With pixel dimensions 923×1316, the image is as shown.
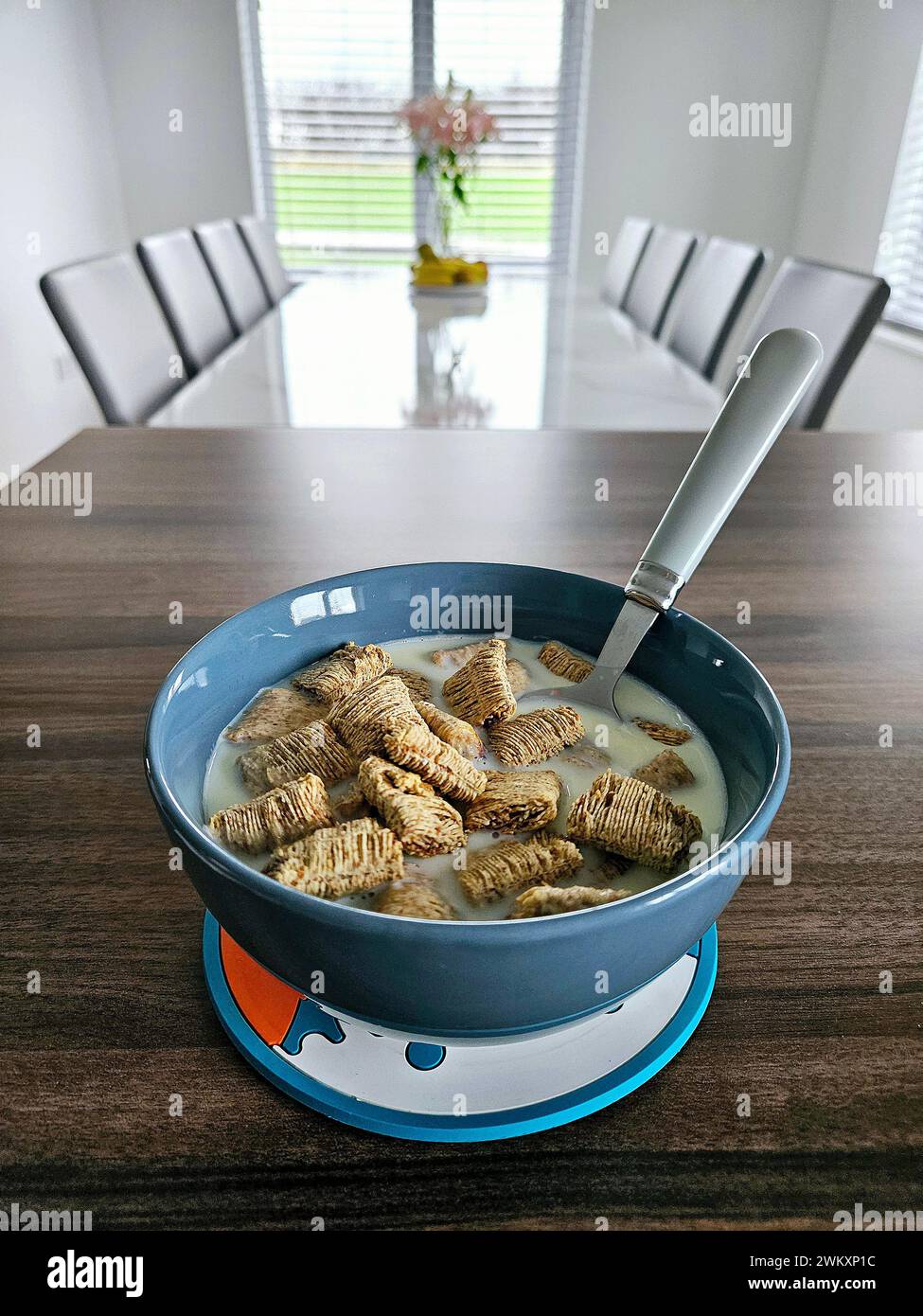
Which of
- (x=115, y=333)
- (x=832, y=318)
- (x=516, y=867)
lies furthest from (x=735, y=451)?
(x=115, y=333)

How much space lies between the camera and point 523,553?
0.72 metres

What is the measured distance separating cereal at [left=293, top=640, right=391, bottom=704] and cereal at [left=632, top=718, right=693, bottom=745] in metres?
0.12

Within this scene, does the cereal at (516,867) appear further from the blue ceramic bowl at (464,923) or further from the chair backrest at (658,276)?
the chair backrest at (658,276)

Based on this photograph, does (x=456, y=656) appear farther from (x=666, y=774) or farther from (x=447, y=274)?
(x=447, y=274)

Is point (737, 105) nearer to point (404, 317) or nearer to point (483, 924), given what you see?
point (404, 317)

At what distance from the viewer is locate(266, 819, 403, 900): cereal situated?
290mm

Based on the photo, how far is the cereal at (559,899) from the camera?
0.91ft

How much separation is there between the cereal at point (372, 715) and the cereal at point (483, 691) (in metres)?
0.03

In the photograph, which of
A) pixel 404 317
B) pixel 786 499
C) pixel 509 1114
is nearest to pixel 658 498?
pixel 786 499

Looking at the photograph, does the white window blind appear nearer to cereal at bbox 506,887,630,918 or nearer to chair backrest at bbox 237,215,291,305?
chair backrest at bbox 237,215,291,305

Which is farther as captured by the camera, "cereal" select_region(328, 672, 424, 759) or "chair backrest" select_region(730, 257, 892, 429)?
"chair backrest" select_region(730, 257, 892, 429)

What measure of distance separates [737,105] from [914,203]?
48.0 inches

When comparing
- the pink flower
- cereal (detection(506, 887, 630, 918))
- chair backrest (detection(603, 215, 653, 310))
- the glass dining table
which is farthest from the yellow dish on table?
cereal (detection(506, 887, 630, 918))

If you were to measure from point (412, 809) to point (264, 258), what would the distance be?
3.02 metres
